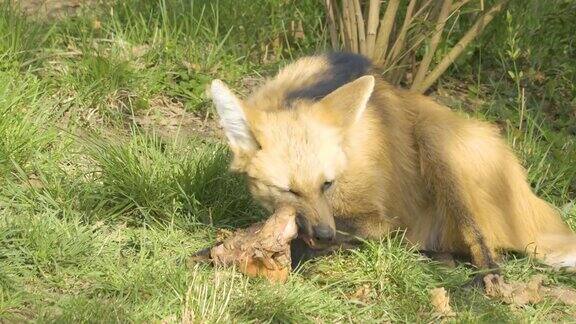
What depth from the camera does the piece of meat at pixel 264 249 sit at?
4.02 metres

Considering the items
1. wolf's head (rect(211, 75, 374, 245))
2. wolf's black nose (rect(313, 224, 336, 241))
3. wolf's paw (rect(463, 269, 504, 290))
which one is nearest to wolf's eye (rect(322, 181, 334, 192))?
wolf's head (rect(211, 75, 374, 245))

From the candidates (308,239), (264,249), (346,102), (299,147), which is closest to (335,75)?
(346,102)

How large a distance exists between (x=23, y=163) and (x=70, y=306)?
1441 mm

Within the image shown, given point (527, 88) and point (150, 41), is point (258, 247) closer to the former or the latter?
point (150, 41)

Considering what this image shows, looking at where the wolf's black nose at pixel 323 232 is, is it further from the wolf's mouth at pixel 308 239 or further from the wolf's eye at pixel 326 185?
the wolf's eye at pixel 326 185

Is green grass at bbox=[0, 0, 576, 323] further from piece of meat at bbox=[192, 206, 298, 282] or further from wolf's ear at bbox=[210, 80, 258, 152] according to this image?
wolf's ear at bbox=[210, 80, 258, 152]

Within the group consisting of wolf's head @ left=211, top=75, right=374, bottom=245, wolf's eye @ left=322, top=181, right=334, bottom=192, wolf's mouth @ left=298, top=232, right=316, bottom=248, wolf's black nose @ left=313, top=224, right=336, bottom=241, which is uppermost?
wolf's head @ left=211, top=75, right=374, bottom=245

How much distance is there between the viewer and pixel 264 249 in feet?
13.3

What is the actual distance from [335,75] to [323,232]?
107 cm

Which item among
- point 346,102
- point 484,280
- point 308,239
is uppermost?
point 346,102

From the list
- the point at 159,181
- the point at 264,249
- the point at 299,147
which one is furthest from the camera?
the point at 159,181

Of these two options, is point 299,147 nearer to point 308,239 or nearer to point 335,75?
point 308,239

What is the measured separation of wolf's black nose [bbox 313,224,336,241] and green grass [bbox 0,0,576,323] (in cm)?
22

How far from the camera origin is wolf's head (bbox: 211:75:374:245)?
4.20 m
